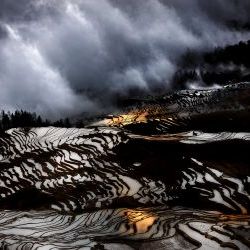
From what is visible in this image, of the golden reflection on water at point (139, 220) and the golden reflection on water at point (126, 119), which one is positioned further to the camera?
the golden reflection on water at point (126, 119)

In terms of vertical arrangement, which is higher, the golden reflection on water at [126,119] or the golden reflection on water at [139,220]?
the golden reflection on water at [126,119]

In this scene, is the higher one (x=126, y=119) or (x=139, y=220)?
(x=126, y=119)

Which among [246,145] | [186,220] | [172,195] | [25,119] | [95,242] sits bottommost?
[95,242]

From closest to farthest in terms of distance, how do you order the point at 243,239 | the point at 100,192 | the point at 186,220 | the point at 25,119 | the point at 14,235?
the point at 243,239 → the point at 186,220 → the point at 14,235 → the point at 100,192 → the point at 25,119

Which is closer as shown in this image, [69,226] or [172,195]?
[69,226]

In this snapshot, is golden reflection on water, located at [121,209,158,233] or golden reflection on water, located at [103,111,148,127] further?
golden reflection on water, located at [103,111,148,127]

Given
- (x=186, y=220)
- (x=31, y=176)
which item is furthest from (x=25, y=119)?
(x=186, y=220)

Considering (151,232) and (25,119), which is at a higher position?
(25,119)

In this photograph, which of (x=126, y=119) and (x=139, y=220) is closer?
(x=139, y=220)

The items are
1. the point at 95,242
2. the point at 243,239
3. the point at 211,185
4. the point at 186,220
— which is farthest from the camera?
the point at 211,185

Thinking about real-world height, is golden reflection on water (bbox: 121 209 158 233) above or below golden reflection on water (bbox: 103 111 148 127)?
below

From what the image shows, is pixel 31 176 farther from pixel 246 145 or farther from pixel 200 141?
pixel 246 145
